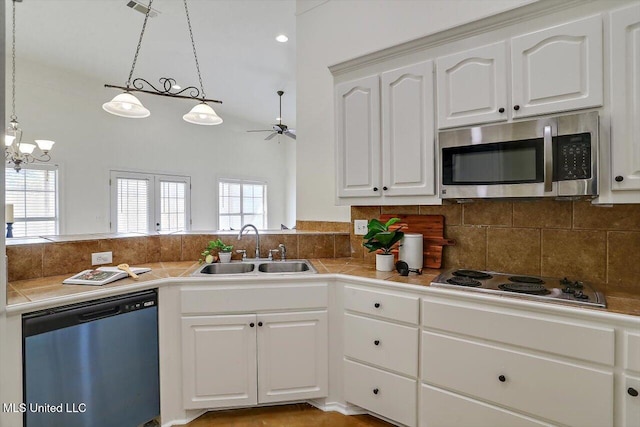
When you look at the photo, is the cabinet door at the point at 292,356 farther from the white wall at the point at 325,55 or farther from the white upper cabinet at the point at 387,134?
the white wall at the point at 325,55

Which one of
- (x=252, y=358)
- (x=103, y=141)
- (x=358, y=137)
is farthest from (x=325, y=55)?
(x=103, y=141)

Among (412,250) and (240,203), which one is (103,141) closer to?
(240,203)

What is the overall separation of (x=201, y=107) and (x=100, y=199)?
3640 mm

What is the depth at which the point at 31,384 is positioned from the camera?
4.65 ft

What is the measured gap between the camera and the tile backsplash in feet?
5.51

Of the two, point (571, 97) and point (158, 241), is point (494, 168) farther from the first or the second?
point (158, 241)

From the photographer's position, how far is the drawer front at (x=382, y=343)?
1.76 m

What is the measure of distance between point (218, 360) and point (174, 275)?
588 millimetres

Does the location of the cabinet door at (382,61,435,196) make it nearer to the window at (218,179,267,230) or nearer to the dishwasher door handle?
the dishwasher door handle

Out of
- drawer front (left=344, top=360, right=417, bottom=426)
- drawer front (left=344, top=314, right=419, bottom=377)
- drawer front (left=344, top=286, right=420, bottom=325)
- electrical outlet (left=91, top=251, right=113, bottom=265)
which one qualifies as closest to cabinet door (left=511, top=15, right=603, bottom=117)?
drawer front (left=344, top=286, right=420, bottom=325)

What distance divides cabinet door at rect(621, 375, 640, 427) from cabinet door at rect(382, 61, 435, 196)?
3.91 ft

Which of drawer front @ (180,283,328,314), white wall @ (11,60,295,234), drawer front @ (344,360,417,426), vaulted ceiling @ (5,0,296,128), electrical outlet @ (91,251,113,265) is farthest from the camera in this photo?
white wall @ (11,60,295,234)

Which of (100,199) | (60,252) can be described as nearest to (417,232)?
(60,252)

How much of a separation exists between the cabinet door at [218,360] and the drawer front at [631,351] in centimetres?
176
